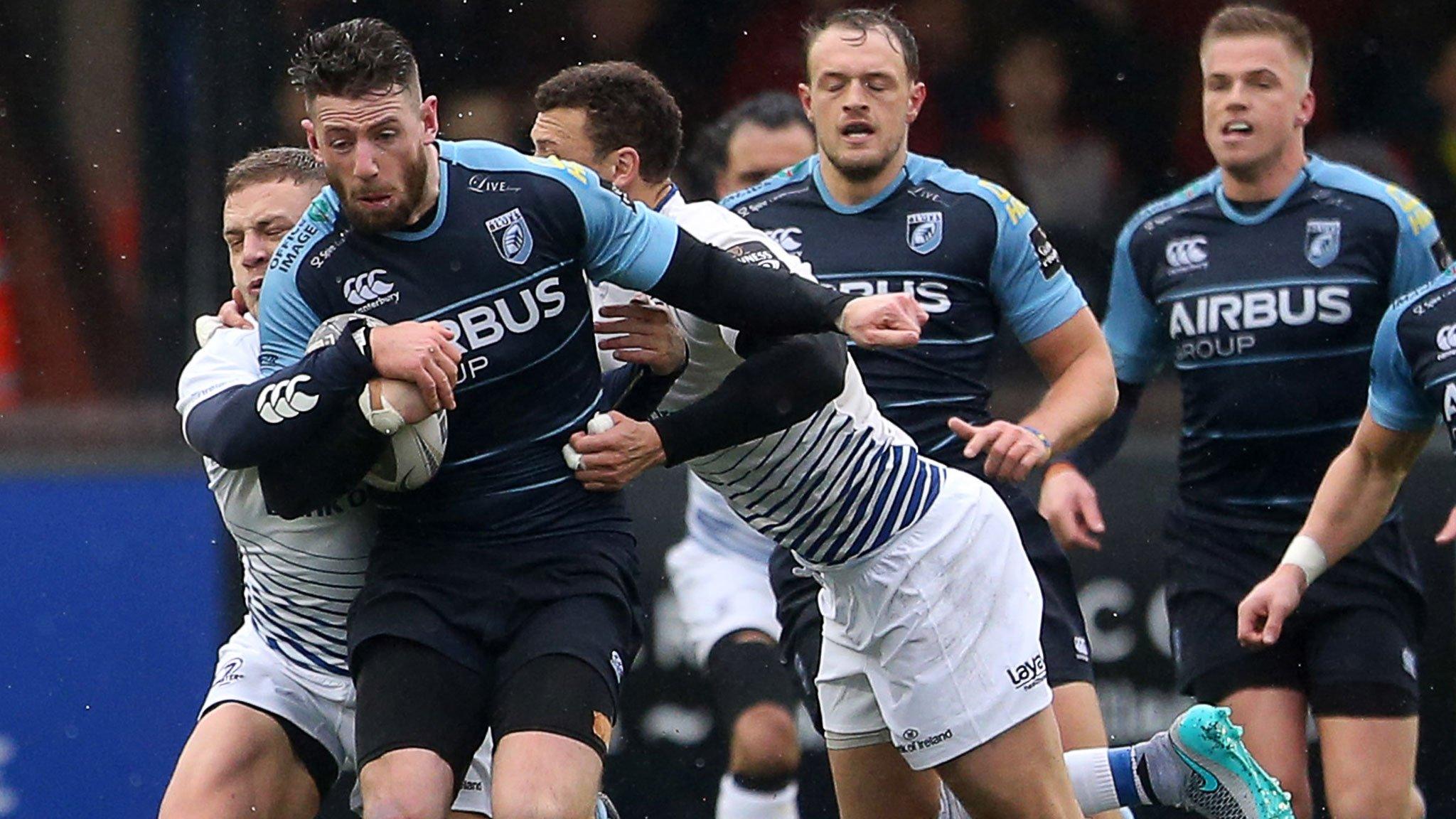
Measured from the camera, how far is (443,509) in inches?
185

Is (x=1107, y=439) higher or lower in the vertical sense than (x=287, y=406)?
lower

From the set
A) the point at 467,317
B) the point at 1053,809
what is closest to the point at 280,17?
the point at 467,317

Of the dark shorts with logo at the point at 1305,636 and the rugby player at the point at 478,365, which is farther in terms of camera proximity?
the dark shorts with logo at the point at 1305,636

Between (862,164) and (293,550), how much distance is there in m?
1.63

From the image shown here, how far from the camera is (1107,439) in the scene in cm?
634

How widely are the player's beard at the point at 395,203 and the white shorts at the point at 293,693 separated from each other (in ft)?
3.53

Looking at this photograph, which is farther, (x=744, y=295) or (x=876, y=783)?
(x=876, y=783)

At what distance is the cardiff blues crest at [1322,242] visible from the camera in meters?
A: 6.16

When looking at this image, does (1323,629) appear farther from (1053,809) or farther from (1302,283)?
(1053,809)

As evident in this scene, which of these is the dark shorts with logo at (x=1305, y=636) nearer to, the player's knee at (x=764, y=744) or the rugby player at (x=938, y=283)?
the rugby player at (x=938, y=283)

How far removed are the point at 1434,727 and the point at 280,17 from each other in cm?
452

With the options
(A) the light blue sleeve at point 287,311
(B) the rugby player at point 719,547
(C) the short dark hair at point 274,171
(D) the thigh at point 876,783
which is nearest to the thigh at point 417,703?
(A) the light blue sleeve at point 287,311

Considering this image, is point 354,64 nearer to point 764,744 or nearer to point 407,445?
point 407,445

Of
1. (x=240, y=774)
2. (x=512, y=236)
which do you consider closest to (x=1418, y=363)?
(x=512, y=236)
